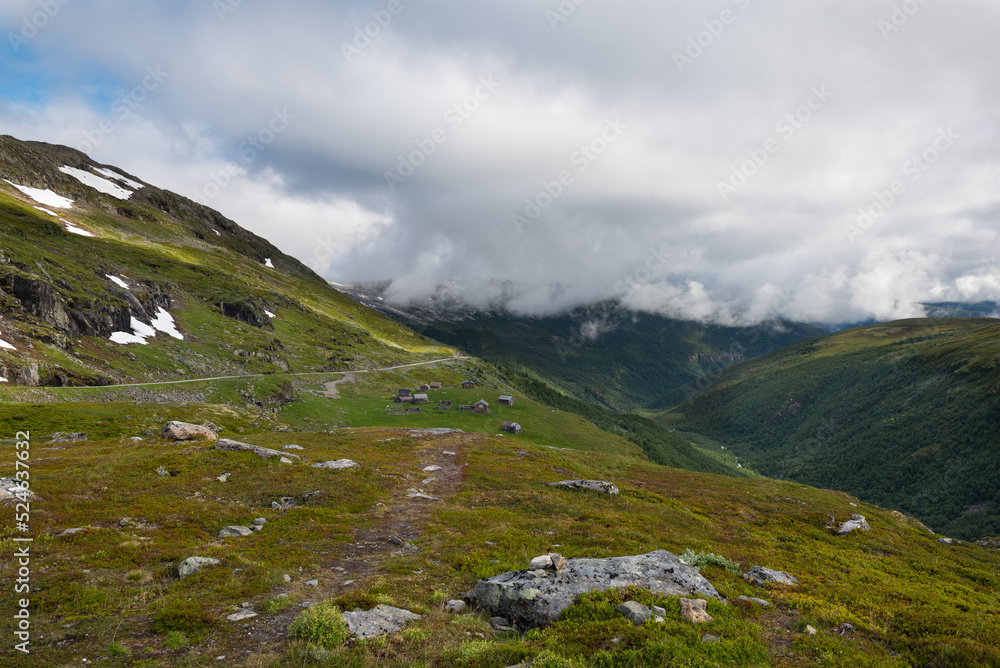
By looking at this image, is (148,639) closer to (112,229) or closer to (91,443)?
(91,443)

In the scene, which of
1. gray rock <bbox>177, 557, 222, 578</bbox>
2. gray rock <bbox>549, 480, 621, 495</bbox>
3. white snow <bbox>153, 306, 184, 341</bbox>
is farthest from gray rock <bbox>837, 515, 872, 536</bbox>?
white snow <bbox>153, 306, 184, 341</bbox>

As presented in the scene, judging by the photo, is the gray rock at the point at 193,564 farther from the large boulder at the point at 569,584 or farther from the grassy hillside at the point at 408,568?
the large boulder at the point at 569,584

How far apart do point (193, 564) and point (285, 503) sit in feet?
35.8

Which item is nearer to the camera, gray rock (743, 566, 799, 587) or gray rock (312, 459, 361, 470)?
gray rock (743, 566, 799, 587)

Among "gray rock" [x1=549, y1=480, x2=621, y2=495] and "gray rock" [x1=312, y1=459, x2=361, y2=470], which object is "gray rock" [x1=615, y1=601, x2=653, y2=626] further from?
"gray rock" [x1=312, y1=459, x2=361, y2=470]

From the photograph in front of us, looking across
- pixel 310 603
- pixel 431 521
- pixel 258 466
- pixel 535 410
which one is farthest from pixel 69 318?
pixel 535 410

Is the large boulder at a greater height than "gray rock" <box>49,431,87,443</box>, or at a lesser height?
greater

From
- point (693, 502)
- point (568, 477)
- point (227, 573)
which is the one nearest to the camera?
point (227, 573)

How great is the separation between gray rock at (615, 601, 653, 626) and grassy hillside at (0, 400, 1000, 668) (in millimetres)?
401

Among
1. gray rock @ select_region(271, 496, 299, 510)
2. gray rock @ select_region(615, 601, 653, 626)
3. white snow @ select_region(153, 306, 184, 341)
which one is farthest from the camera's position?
white snow @ select_region(153, 306, 184, 341)

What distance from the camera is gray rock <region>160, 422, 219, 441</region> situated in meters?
39.9

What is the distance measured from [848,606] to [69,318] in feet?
390

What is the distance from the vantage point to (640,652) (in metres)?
11.4

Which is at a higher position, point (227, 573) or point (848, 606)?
point (848, 606)
